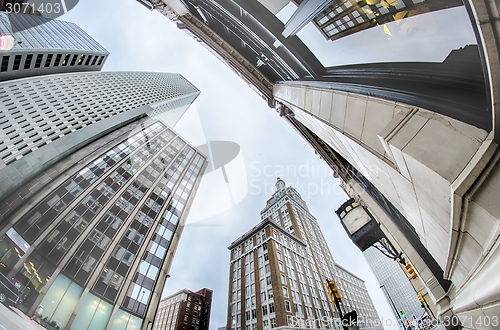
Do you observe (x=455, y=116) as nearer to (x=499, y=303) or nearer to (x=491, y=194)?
(x=491, y=194)

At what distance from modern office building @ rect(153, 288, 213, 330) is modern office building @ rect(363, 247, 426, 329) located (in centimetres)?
8719

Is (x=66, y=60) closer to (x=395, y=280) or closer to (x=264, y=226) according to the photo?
(x=264, y=226)

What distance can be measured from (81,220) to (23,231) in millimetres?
4678

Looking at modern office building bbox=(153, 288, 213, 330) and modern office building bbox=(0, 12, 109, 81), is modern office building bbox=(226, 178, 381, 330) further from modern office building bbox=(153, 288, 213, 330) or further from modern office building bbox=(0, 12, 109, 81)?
modern office building bbox=(0, 12, 109, 81)

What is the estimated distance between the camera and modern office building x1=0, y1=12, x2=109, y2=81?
171 feet

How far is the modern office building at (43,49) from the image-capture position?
52.0 m

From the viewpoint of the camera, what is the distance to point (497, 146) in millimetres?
2098

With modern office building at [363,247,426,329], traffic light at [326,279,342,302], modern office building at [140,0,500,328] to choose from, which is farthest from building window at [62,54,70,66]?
modern office building at [363,247,426,329]

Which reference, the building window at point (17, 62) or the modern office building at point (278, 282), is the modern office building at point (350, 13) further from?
the building window at point (17, 62)

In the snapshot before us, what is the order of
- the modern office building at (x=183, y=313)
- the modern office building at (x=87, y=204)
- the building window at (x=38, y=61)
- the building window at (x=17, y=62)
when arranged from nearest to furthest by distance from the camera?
the modern office building at (x=87, y=204), the building window at (x=17, y=62), the building window at (x=38, y=61), the modern office building at (x=183, y=313)

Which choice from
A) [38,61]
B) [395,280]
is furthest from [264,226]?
[395,280]

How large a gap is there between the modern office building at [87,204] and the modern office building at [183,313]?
189ft

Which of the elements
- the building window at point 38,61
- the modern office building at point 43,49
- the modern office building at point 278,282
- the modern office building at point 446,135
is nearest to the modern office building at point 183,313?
the modern office building at point 278,282

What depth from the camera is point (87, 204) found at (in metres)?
25.8
